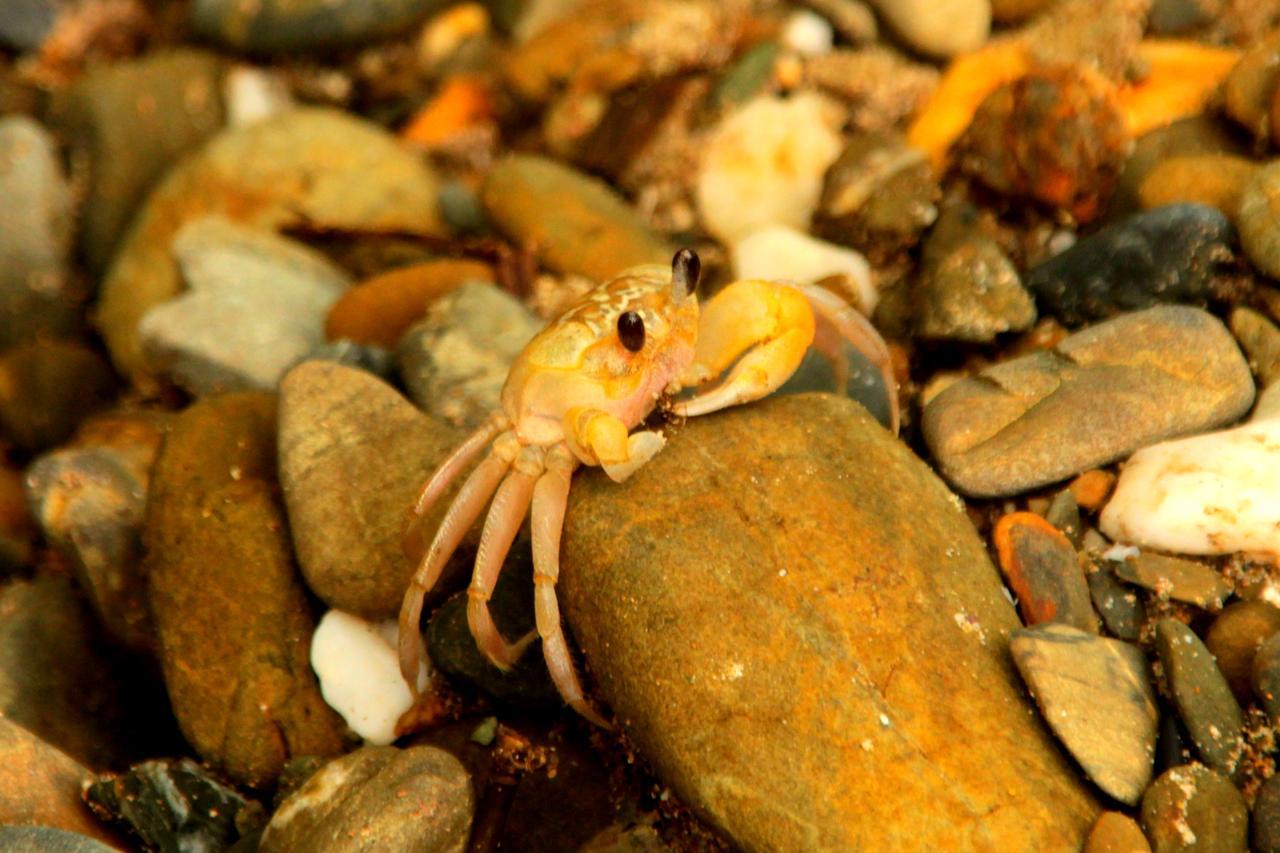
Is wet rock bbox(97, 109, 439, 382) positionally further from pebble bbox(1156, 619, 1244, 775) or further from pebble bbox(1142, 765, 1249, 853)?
pebble bbox(1142, 765, 1249, 853)

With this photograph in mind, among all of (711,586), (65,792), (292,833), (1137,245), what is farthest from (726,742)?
(1137,245)

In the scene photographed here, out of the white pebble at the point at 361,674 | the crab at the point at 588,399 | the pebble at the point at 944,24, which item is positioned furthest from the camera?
the pebble at the point at 944,24

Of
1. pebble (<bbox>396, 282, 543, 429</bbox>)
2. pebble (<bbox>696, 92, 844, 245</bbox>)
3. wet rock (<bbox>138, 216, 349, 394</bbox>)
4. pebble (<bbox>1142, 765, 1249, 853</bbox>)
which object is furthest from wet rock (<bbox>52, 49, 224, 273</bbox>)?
pebble (<bbox>1142, 765, 1249, 853</bbox>)

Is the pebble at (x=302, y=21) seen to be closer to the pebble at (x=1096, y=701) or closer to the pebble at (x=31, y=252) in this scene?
the pebble at (x=31, y=252)

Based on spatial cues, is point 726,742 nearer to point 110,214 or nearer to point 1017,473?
point 1017,473

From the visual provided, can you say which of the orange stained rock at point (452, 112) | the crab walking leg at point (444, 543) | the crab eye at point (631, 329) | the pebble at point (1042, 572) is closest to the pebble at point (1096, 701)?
the pebble at point (1042, 572)

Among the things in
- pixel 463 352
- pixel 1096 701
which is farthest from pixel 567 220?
pixel 1096 701

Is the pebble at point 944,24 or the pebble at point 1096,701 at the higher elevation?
the pebble at point 944,24
